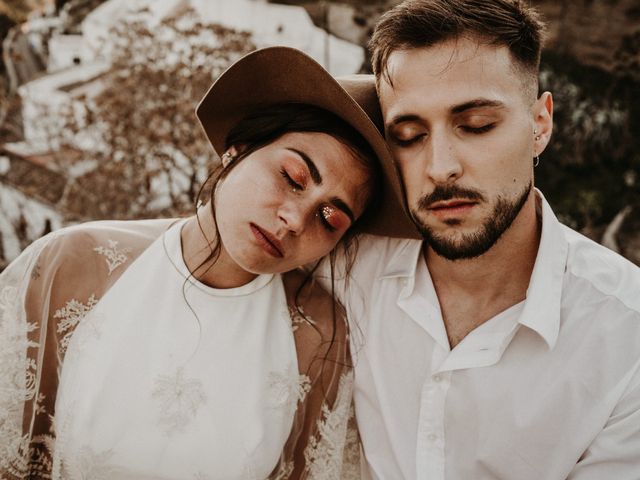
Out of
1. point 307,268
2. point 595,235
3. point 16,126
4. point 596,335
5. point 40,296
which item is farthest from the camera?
point 595,235

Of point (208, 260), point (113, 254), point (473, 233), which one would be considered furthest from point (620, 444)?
point (113, 254)

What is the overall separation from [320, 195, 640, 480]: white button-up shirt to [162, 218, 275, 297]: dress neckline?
46cm

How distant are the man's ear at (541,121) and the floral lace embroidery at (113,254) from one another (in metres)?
1.70

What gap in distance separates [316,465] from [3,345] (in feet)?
4.21

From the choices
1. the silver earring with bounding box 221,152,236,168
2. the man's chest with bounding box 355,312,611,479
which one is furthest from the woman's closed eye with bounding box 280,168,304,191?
the man's chest with bounding box 355,312,611,479

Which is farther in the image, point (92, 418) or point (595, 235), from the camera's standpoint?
point (595, 235)

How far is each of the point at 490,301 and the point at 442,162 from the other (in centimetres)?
65

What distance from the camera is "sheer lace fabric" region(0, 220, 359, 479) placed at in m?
1.99

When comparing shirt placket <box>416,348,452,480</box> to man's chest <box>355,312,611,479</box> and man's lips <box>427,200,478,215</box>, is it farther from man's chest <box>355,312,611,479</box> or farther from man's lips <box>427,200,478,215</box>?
man's lips <box>427,200,478,215</box>

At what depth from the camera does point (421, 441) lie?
208 centimetres

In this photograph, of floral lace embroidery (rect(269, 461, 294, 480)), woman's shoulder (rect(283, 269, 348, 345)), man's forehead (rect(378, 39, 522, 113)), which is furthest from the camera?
woman's shoulder (rect(283, 269, 348, 345))

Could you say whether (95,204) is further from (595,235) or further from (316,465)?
(595,235)

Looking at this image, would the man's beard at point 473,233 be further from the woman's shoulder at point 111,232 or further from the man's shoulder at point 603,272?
the woman's shoulder at point 111,232

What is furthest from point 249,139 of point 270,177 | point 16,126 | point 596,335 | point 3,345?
point 16,126
